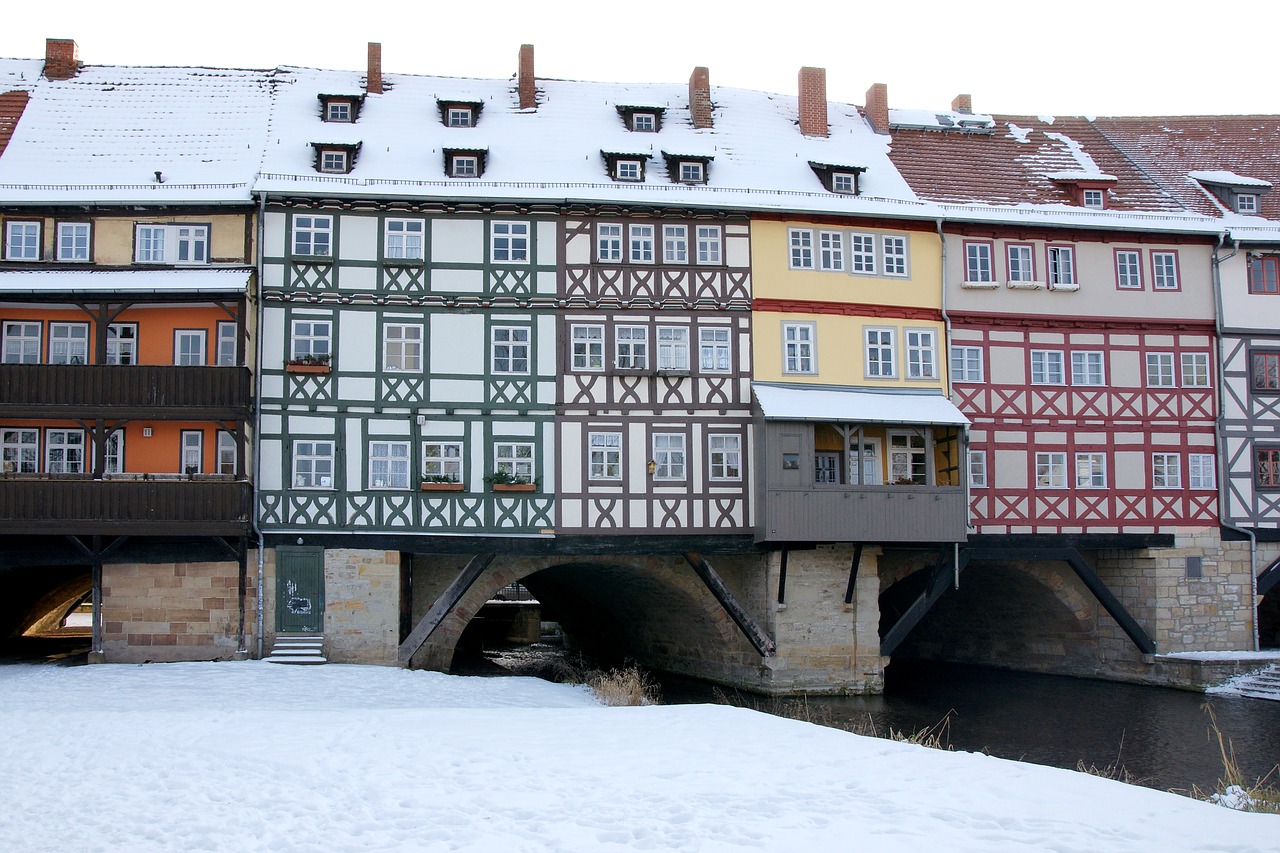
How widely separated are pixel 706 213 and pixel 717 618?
26.5ft

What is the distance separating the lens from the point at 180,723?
42.1 feet

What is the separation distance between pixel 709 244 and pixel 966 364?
234 inches

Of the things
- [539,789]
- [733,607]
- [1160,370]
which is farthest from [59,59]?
[1160,370]

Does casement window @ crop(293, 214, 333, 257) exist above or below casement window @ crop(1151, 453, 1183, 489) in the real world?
above

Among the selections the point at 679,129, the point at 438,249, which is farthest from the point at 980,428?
the point at 438,249

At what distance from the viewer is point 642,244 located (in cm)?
2355

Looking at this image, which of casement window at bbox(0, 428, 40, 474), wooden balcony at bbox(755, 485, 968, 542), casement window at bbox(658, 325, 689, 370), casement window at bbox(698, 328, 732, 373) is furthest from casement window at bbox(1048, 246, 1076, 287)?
casement window at bbox(0, 428, 40, 474)

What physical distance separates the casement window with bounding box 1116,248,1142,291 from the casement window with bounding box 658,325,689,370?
9.64 metres

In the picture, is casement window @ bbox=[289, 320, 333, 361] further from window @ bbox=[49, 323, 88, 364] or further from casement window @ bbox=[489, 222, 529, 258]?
window @ bbox=[49, 323, 88, 364]

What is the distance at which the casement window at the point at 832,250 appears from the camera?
24.3 metres

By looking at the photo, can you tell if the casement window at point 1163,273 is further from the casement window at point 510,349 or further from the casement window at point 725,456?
the casement window at point 510,349

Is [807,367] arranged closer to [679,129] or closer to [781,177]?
[781,177]

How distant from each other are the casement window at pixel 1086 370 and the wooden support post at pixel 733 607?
8.66m

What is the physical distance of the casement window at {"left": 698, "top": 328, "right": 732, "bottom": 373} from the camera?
23516mm
